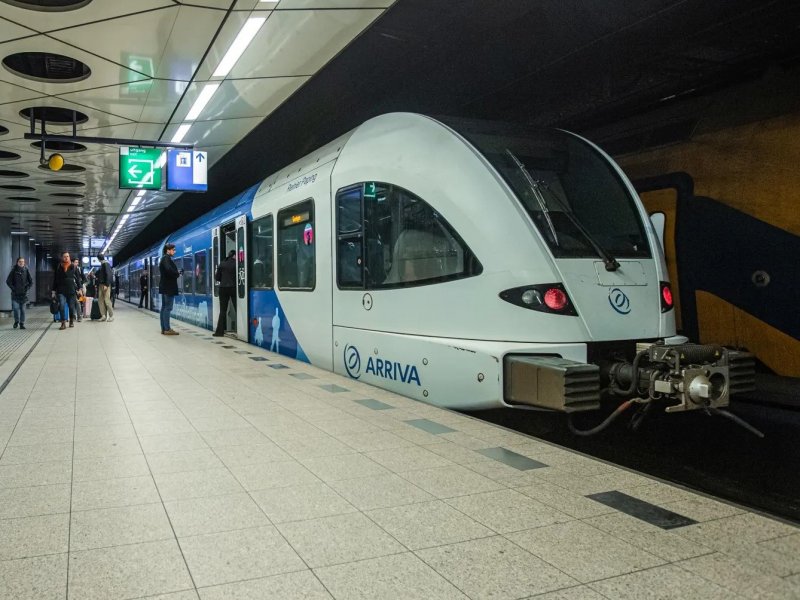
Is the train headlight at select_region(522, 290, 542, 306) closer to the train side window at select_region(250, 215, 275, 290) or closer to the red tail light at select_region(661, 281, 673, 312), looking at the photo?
the red tail light at select_region(661, 281, 673, 312)

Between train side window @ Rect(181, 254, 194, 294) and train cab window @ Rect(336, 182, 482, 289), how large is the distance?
9.65m

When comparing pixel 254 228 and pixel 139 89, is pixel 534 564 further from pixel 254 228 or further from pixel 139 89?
pixel 139 89

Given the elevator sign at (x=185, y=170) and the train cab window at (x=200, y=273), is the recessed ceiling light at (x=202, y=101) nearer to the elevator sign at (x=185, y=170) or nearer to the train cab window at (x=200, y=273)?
the elevator sign at (x=185, y=170)

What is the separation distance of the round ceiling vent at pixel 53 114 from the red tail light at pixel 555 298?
9571mm

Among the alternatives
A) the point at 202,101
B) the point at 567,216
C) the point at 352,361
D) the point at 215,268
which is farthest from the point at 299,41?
the point at 215,268

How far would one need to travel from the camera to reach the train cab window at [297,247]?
7.54 metres

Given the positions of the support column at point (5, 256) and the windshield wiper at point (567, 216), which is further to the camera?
the support column at point (5, 256)

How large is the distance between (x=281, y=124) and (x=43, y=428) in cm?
1039

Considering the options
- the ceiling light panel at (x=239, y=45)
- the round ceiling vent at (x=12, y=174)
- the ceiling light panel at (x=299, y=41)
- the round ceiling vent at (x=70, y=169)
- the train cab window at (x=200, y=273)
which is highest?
the ceiling light panel at (x=299, y=41)

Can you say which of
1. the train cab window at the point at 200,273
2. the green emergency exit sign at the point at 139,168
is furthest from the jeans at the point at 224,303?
the green emergency exit sign at the point at 139,168

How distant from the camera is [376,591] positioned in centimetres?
224

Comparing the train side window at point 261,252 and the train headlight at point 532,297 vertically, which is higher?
the train side window at point 261,252

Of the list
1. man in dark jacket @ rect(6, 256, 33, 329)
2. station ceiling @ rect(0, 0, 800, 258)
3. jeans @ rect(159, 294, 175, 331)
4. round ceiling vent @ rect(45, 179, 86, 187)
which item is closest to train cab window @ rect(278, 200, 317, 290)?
station ceiling @ rect(0, 0, 800, 258)

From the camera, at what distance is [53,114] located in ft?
36.2
